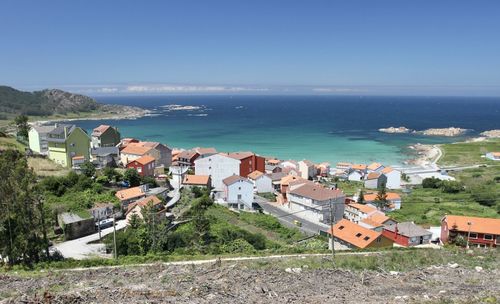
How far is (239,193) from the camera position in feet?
113

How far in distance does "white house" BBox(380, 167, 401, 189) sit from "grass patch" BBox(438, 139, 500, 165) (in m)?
21.4

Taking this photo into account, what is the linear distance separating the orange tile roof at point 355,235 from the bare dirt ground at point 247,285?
28.3 ft

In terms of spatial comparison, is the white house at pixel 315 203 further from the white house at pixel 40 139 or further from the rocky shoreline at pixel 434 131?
the rocky shoreline at pixel 434 131

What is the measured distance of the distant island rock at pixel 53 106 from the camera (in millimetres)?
130500

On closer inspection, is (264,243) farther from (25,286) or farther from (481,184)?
(481,184)

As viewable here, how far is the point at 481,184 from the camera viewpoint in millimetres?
47188

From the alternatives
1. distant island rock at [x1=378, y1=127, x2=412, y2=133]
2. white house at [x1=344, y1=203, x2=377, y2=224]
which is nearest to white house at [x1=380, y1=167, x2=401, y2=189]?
white house at [x1=344, y1=203, x2=377, y2=224]

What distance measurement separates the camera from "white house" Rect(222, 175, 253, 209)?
1352 inches

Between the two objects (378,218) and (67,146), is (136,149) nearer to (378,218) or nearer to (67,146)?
(67,146)

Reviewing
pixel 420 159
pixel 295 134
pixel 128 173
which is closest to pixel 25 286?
pixel 128 173

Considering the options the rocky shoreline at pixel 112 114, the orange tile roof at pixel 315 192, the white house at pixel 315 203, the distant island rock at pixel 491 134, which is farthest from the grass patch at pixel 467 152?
the rocky shoreline at pixel 112 114

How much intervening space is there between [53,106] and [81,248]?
141268mm

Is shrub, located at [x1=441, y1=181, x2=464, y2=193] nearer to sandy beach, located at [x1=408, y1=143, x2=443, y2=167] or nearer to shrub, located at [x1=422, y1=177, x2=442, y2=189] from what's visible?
shrub, located at [x1=422, y1=177, x2=442, y2=189]

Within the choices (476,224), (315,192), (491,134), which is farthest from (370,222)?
(491,134)
